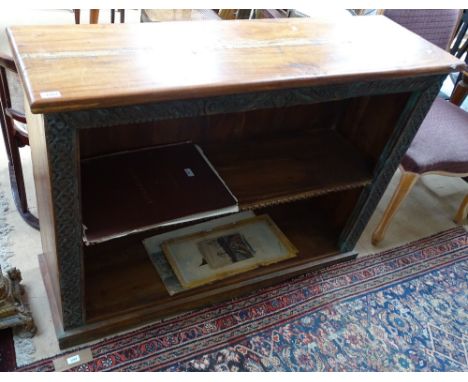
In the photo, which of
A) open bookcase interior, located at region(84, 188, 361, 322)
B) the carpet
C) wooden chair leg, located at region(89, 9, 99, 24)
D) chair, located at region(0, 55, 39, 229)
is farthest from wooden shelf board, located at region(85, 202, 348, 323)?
wooden chair leg, located at region(89, 9, 99, 24)

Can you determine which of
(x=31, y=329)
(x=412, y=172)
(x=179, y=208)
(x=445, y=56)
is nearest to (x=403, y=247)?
(x=412, y=172)

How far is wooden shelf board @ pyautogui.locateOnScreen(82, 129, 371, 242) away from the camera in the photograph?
109cm

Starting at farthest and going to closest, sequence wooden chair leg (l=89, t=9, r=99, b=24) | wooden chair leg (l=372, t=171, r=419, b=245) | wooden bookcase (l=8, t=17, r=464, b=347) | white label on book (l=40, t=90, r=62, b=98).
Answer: wooden chair leg (l=89, t=9, r=99, b=24) < wooden chair leg (l=372, t=171, r=419, b=245) < wooden bookcase (l=8, t=17, r=464, b=347) < white label on book (l=40, t=90, r=62, b=98)

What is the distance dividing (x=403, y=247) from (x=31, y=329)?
1357 millimetres

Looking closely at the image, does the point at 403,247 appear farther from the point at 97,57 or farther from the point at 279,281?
the point at 97,57

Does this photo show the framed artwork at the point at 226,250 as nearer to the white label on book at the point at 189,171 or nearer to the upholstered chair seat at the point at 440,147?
the white label on book at the point at 189,171

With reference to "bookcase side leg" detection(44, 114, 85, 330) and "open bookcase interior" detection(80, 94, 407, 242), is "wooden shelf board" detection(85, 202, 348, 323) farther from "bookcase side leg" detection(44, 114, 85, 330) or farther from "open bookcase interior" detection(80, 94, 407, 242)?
"open bookcase interior" detection(80, 94, 407, 242)

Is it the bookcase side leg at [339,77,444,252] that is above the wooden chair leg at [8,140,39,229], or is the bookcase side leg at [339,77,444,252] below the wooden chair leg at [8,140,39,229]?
above

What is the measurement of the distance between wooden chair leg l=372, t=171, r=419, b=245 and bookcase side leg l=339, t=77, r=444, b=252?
0.48 feet

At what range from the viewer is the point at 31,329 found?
1.18 metres

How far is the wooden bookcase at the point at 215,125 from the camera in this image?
2.70ft

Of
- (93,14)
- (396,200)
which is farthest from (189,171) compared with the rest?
(93,14)

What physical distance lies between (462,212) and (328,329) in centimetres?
92

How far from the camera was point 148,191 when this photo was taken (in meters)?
1.13
